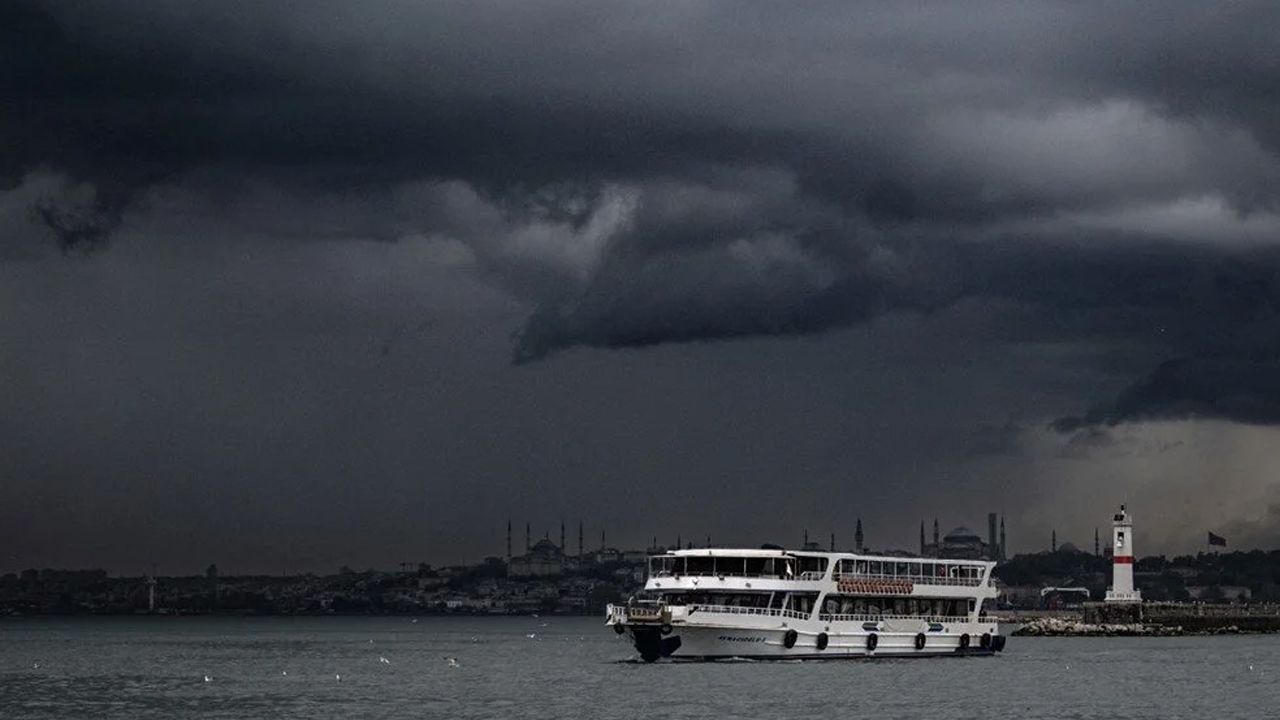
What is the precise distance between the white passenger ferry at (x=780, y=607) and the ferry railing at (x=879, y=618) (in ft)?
0.29

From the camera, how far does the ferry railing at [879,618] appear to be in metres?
108

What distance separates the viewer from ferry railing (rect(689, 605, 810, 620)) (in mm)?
100562

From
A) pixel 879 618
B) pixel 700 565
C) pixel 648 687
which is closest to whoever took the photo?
pixel 648 687

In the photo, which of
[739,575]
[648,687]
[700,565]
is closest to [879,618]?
[739,575]

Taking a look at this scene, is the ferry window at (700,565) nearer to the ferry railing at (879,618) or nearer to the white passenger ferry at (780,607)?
the white passenger ferry at (780,607)

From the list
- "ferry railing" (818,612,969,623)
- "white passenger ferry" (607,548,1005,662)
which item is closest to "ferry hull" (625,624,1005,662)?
"white passenger ferry" (607,548,1005,662)

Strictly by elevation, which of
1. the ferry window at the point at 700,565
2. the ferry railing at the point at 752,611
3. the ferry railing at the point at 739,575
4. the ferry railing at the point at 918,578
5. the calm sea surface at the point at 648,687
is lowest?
the calm sea surface at the point at 648,687

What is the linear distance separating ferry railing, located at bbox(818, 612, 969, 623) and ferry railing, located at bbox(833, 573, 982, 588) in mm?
2273

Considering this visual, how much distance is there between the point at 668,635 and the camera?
10212 cm

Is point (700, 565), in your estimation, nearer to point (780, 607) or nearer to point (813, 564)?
point (780, 607)

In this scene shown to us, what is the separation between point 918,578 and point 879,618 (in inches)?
178

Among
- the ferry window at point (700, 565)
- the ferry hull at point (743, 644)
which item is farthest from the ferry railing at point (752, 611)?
the ferry window at point (700, 565)

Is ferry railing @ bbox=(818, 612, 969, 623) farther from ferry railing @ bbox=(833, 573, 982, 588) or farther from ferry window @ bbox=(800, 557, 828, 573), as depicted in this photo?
ferry window @ bbox=(800, 557, 828, 573)

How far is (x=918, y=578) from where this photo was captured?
115m
